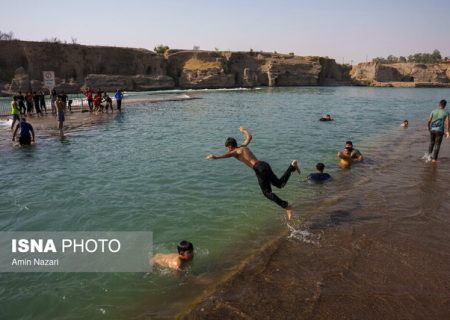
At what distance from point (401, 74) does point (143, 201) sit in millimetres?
127583

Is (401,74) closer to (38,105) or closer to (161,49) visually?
(161,49)

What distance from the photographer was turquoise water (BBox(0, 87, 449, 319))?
5.33m

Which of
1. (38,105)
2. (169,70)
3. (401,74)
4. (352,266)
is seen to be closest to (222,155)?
(352,266)

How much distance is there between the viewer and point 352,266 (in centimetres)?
575

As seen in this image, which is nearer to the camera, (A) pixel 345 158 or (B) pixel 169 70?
(A) pixel 345 158

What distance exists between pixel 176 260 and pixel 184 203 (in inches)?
120


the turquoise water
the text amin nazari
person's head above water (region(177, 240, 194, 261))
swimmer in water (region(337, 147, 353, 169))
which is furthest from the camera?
swimmer in water (region(337, 147, 353, 169))

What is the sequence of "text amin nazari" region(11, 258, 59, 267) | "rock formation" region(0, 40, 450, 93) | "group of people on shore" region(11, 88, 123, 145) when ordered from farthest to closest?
"rock formation" region(0, 40, 450, 93), "group of people on shore" region(11, 88, 123, 145), "text amin nazari" region(11, 258, 59, 267)

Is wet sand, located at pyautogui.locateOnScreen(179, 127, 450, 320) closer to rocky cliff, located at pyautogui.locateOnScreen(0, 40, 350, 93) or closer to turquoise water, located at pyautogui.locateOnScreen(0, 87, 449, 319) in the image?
turquoise water, located at pyautogui.locateOnScreen(0, 87, 449, 319)

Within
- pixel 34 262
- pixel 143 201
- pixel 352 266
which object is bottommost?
pixel 34 262

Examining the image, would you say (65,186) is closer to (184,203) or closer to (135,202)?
(135,202)

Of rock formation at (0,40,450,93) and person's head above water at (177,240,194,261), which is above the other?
rock formation at (0,40,450,93)

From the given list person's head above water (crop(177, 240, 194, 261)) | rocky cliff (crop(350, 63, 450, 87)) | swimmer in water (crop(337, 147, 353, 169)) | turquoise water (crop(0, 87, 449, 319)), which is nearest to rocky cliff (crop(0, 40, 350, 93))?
rocky cliff (crop(350, 63, 450, 87))

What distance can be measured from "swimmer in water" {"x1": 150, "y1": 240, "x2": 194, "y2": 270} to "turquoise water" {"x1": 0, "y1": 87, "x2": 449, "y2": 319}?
18 centimetres
